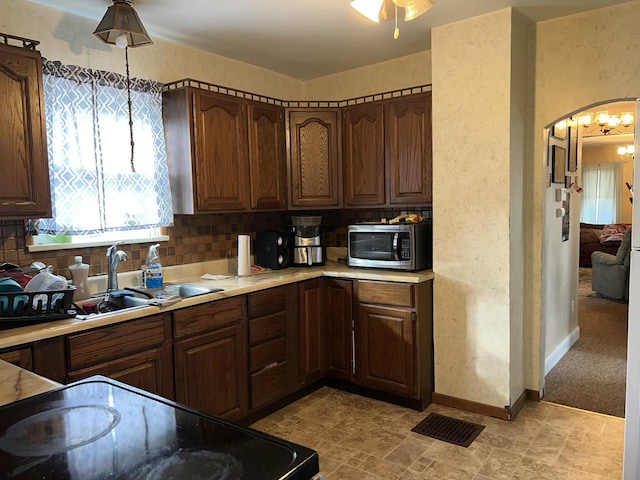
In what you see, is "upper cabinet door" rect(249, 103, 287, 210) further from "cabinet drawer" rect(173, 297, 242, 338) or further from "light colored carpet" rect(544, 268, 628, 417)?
"light colored carpet" rect(544, 268, 628, 417)

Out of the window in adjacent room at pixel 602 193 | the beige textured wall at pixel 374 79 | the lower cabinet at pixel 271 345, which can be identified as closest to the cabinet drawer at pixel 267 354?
the lower cabinet at pixel 271 345

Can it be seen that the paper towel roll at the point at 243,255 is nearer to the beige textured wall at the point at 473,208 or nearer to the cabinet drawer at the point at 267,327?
the cabinet drawer at the point at 267,327

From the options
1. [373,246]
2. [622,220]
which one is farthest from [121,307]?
[622,220]

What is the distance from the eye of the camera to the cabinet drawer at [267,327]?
9.73ft

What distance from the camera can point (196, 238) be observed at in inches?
133

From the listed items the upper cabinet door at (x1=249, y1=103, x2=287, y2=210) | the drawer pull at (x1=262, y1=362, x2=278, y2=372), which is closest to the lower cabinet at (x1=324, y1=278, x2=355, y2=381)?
the drawer pull at (x1=262, y1=362, x2=278, y2=372)

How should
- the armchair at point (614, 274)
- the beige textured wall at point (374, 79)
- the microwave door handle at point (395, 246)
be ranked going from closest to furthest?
1. the microwave door handle at point (395, 246)
2. the beige textured wall at point (374, 79)
3. the armchair at point (614, 274)

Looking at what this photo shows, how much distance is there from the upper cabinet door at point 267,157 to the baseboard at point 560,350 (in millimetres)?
2452

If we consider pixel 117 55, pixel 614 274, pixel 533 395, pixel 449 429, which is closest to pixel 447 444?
pixel 449 429

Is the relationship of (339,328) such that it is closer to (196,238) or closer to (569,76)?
(196,238)

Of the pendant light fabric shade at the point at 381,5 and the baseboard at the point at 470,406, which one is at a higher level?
the pendant light fabric shade at the point at 381,5

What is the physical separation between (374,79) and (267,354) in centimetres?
237

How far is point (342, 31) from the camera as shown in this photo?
121 inches

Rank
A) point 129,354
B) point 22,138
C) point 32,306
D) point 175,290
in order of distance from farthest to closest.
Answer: point 175,290
point 129,354
point 22,138
point 32,306
